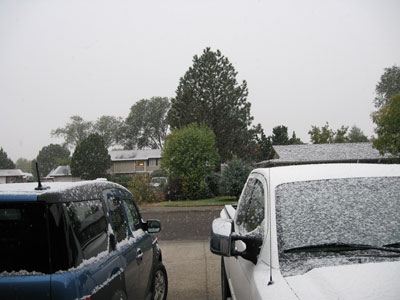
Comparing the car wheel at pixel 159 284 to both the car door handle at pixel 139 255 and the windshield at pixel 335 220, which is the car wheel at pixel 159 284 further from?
the windshield at pixel 335 220

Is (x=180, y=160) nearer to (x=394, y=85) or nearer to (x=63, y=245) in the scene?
(x=63, y=245)

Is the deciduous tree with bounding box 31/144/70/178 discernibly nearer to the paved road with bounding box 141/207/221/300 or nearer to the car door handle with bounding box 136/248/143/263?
the paved road with bounding box 141/207/221/300

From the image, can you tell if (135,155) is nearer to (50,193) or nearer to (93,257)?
(93,257)

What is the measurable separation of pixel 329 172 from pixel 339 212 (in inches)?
17.3

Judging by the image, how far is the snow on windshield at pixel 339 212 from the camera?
2.26 metres

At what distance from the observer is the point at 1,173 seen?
6706cm

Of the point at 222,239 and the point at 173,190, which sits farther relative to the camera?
Answer: the point at 173,190

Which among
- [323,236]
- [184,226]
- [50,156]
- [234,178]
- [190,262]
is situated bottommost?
[184,226]

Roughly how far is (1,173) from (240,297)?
75052mm

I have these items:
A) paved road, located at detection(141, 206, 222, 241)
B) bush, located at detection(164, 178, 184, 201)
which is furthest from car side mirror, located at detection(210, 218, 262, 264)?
bush, located at detection(164, 178, 184, 201)

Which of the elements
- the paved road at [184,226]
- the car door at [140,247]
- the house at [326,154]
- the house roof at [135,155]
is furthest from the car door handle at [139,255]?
the house roof at [135,155]

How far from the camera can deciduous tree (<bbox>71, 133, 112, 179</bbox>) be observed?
5719 centimetres

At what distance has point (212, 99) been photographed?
1772 inches

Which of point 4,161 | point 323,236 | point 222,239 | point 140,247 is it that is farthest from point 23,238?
point 4,161
